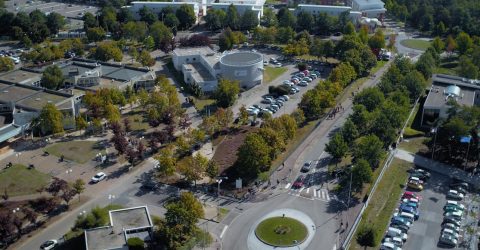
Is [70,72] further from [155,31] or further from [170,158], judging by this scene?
[170,158]

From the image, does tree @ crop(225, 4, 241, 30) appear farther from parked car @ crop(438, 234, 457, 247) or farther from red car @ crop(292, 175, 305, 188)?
parked car @ crop(438, 234, 457, 247)

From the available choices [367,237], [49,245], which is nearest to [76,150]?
[49,245]

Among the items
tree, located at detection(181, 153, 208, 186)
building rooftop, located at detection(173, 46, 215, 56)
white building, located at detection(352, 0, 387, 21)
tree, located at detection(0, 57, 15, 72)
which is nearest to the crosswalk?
tree, located at detection(181, 153, 208, 186)

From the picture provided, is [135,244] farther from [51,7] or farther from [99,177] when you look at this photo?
[51,7]

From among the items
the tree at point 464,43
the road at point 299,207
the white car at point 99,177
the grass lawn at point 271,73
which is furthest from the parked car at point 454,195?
the tree at point 464,43

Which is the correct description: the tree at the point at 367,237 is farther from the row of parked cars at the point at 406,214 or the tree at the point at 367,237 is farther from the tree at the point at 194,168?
the tree at the point at 194,168
